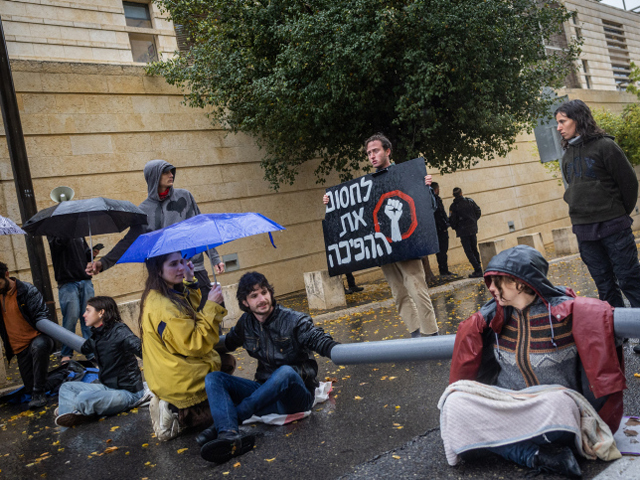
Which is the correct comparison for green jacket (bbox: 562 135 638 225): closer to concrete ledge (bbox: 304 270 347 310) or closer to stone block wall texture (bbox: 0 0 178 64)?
concrete ledge (bbox: 304 270 347 310)

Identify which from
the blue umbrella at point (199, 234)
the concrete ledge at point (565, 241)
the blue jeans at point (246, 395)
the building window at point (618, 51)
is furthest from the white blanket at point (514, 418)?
the building window at point (618, 51)

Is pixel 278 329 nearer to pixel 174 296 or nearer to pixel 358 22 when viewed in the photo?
pixel 174 296

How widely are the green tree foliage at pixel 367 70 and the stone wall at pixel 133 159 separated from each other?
2.44ft

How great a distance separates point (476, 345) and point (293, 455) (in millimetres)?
1330

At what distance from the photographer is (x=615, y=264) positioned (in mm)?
4305

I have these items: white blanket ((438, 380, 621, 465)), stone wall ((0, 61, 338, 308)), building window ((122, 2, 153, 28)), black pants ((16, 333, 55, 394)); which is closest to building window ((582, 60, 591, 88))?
stone wall ((0, 61, 338, 308))

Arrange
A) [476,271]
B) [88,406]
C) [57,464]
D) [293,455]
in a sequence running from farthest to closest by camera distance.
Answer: [476,271]
[88,406]
[57,464]
[293,455]

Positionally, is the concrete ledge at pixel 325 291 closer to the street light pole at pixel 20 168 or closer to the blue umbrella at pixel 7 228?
the street light pole at pixel 20 168

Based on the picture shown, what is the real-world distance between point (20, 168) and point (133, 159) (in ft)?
11.8

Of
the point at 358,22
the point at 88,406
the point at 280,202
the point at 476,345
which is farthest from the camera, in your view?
the point at 280,202

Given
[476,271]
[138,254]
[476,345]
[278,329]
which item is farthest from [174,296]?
[476,271]

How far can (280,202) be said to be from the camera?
13.3 m

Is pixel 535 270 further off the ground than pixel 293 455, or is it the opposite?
pixel 535 270

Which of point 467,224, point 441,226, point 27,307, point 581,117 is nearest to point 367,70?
point 441,226
